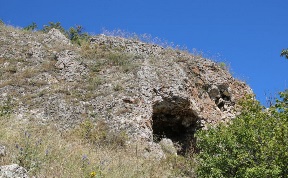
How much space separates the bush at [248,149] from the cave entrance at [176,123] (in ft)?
23.5

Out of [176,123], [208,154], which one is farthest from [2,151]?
[176,123]

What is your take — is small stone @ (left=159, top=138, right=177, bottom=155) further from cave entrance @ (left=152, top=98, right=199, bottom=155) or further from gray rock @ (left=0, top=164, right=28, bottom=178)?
gray rock @ (left=0, top=164, right=28, bottom=178)

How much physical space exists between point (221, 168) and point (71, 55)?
12.0 m

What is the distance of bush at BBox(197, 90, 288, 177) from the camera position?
688cm

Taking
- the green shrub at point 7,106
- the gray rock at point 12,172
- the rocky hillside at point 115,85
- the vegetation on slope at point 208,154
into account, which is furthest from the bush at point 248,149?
the green shrub at point 7,106

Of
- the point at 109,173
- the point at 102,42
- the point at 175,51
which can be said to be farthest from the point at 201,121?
the point at 109,173

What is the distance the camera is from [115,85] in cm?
1513

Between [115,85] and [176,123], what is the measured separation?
12.7 feet

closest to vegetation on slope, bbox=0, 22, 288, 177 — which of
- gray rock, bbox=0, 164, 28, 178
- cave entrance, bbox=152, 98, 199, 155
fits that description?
gray rock, bbox=0, 164, 28, 178

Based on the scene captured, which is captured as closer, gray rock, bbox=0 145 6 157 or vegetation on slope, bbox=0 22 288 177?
Answer: gray rock, bbox=0 145 6 157

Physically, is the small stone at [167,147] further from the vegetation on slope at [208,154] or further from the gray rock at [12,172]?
the gray rock at [12,172]

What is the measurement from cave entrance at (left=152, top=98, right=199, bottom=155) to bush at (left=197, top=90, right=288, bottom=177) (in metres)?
7.17

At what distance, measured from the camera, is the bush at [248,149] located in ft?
22.6

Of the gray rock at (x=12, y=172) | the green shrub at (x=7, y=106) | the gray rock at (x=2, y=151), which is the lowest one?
the gray rock at (x=12, y=172)
